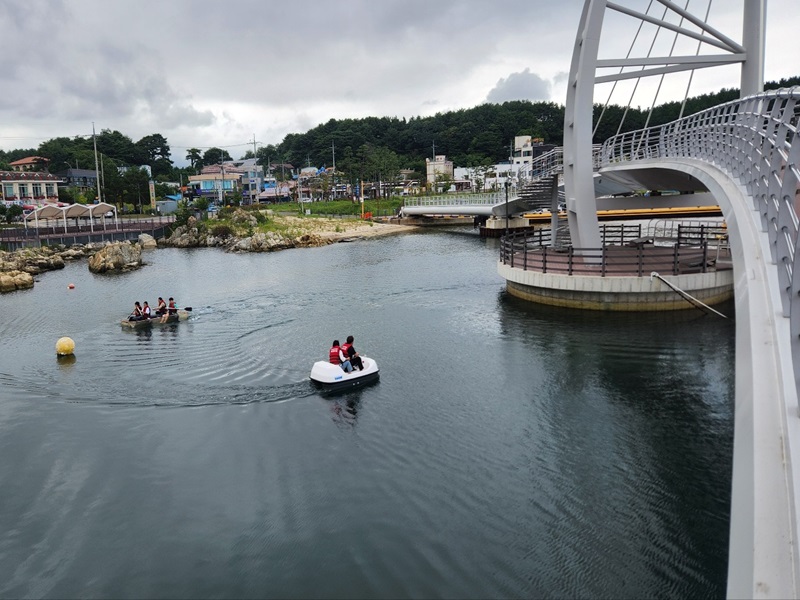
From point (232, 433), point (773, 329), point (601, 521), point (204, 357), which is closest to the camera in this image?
point (773, 329)

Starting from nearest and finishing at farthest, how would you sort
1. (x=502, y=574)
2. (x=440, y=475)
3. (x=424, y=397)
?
(x=502, y=574)
(x=440, y=475)
(x=424, y=397)

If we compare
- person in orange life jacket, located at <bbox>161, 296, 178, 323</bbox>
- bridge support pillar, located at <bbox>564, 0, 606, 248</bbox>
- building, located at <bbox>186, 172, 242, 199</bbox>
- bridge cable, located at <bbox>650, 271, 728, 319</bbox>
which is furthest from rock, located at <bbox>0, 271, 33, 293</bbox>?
building, located at <bbox>186, 172, 242, 199</bbox>

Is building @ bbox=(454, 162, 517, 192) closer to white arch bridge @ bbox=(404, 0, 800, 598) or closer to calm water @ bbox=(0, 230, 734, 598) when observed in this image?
calm water @ bbox=(0, 230, 734, 598)

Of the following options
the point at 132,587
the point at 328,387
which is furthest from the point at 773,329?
the point at 328,387

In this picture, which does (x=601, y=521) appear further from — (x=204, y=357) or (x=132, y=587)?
(x=204, y=357)

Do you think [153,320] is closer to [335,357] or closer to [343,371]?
[335,357]
